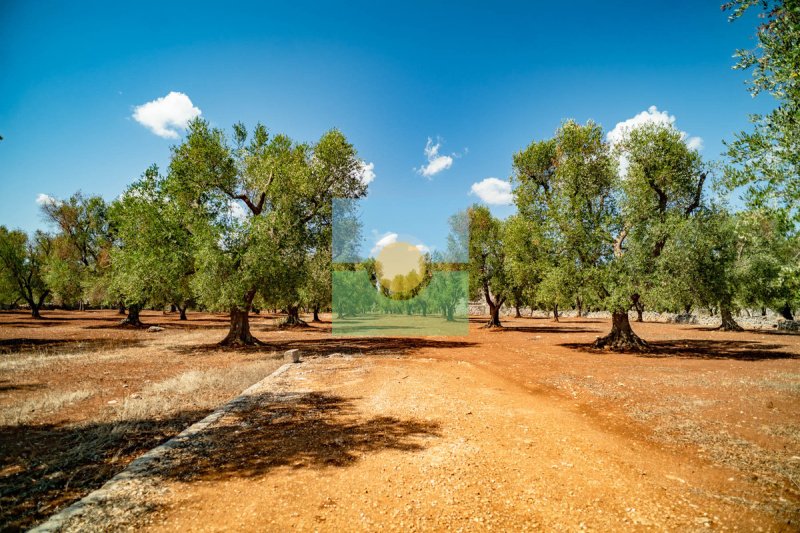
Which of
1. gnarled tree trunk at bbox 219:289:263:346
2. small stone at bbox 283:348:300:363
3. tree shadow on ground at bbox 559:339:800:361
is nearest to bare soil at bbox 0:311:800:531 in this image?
small stone at bbox 283:348:300:363

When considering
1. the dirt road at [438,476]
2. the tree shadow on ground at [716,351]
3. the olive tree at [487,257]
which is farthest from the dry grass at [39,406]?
the olive tree at [487,257]

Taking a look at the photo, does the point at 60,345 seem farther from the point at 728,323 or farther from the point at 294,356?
the point at 728,323

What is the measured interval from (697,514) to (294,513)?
5.98 meters

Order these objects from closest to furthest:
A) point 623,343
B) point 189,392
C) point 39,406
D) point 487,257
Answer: point 39,406 < point 189,392 < point 623,343 < point 487,257

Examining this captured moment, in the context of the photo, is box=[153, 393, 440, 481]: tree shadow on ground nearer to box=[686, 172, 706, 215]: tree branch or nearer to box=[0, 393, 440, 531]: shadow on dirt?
box=[0, 393, 440, 531]: shadow on dirt

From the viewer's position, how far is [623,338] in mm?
25266

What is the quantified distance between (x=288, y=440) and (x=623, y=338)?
2505 cm

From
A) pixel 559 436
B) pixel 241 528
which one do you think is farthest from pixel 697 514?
pixel 241 528

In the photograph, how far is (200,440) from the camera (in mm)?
8078

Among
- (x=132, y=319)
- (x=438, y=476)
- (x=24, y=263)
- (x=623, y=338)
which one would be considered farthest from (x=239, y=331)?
(x=24, y=263)

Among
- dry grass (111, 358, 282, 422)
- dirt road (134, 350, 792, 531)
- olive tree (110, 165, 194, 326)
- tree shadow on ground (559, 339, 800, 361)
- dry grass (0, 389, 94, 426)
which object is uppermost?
olive tree (110, 165, 194, 326)

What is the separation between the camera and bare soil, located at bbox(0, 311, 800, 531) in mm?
5379

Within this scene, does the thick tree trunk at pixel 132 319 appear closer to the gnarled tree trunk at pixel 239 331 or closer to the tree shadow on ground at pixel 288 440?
the gnarled tree trunk at pixel 239 331

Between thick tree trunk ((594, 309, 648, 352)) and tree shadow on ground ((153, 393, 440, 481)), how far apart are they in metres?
21.5
